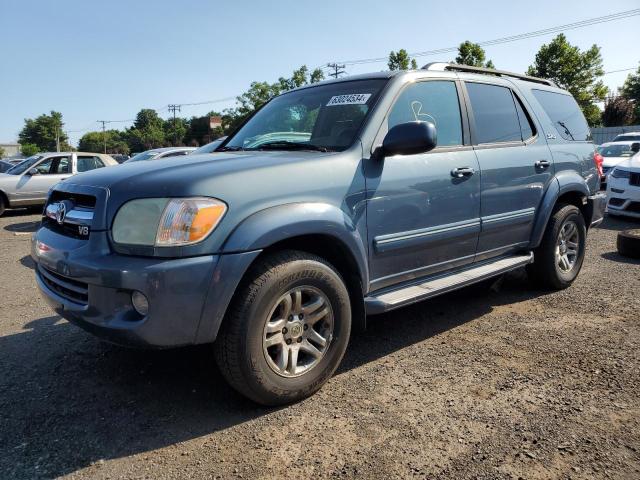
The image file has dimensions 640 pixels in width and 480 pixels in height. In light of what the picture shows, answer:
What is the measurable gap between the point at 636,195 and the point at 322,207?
26.8 feet

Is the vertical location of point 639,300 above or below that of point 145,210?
below

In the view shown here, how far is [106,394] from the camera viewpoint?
9.37 ft

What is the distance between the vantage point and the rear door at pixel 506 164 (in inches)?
148

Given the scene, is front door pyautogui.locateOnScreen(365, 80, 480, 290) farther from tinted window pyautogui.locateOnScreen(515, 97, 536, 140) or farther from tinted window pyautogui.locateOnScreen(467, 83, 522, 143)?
tinted window pyautogui.locateOnScreen(515, 97, 536, 140)

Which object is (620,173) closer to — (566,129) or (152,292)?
(566,129)

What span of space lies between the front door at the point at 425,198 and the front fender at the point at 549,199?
0.94 meters

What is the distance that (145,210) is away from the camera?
7.75ft

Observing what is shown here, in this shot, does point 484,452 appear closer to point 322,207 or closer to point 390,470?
point 390,470

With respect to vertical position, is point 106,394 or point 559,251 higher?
point 559,251

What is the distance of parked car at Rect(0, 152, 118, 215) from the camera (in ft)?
38.7

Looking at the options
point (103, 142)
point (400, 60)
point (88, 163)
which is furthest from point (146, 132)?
point (88, 163)

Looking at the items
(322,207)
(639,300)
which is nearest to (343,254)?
(322,207)

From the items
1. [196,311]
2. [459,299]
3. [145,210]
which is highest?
[145,210]

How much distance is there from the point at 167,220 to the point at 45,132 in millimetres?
114313
